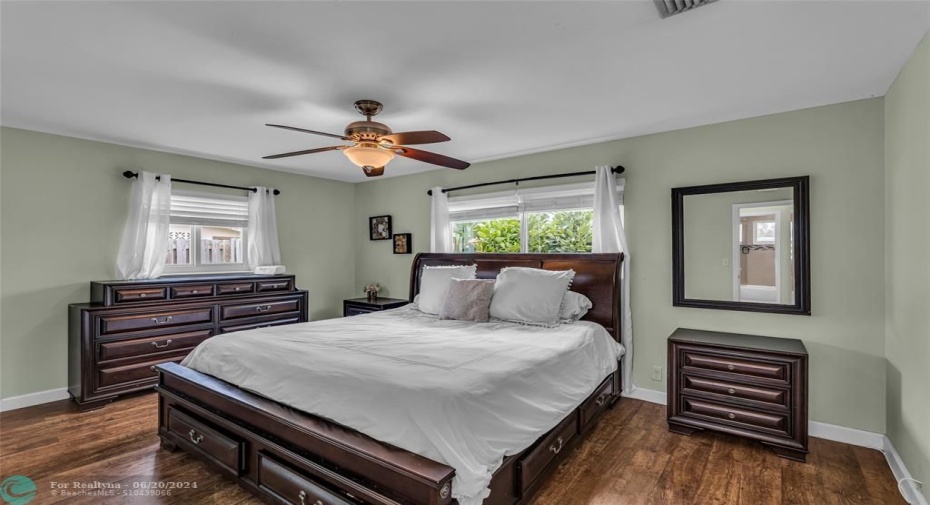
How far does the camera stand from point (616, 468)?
2.50 m

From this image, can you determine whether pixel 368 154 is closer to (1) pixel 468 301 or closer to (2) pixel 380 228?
(1) pixel 468 301

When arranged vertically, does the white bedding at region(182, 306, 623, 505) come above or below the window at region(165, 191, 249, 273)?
below

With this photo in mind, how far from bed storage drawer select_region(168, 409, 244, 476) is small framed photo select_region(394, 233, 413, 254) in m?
3.10

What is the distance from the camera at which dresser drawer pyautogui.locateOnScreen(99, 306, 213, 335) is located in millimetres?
3520

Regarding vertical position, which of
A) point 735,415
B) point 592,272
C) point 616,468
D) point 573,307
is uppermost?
point 592,272

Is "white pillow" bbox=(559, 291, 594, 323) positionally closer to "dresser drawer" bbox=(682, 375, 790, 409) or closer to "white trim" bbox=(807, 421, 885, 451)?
"dresser drawer" bbox=(682, 375, 790, 409)

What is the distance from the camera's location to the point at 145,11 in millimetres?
1765

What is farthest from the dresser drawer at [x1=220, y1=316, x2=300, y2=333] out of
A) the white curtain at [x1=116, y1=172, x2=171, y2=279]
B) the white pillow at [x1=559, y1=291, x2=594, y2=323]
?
the white pillow at [x1=559, y1=291, x2=594, y2=323]

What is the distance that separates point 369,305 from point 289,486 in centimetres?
300

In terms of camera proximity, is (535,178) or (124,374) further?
(535,178)

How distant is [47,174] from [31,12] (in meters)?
2.47

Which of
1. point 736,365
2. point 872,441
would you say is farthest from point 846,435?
point 736,365

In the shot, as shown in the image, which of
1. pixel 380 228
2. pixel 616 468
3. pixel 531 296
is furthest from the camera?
pixel 380 228

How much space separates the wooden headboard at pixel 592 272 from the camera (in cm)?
351
